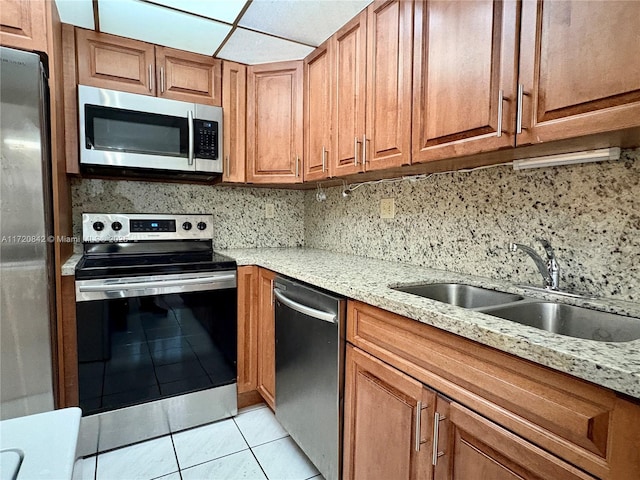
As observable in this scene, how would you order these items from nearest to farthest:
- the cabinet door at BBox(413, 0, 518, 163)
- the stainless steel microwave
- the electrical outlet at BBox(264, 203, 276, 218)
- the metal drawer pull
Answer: the metal drawer pull → the cabinet door at BBox(413, 0, 518, 163) → the stainless steel microwave → the electrical outlet at BBox(264, 203, 276, 218)

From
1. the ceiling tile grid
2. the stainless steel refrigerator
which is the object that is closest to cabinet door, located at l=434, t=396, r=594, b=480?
the stainless steel refrigerator

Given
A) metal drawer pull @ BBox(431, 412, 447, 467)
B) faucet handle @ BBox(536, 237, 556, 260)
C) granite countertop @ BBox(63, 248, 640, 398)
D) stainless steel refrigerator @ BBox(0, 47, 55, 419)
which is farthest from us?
stainless steel refrigerator @ BBox(0, 47, 55, 419)

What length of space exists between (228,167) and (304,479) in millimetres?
1702

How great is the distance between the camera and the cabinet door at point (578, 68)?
0.80 metres

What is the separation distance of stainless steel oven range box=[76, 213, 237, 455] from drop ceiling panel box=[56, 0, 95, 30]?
98cm

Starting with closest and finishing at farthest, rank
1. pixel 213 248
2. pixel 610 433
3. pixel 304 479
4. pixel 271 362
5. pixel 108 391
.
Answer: pixel 610 433, pixel 304 479, pixel 108 391, pixel 271 362, pixel 213 248

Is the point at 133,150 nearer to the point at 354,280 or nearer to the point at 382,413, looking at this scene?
the point at 354,280

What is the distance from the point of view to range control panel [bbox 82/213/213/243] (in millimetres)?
2033

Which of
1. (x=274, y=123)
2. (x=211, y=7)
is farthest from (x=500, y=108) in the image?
(x=274, y=123)

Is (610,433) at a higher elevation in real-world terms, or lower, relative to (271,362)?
higher

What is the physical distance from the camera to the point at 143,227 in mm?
2152

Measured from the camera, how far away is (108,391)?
66.0 inches

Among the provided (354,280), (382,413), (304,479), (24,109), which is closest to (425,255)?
(354,280)

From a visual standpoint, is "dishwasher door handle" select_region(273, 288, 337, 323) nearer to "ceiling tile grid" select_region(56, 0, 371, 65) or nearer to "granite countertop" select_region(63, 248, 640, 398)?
"granite countertop" select_region(63, 248, 640, 398)
